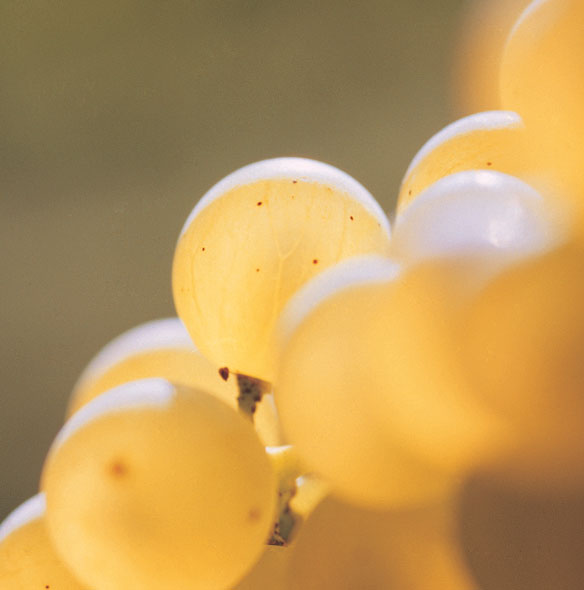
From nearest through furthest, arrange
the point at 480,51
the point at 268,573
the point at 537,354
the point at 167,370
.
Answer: the point at 537,354
the point at 268,573
the point at 167,370
the point at 480,51

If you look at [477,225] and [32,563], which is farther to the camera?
[32,563]

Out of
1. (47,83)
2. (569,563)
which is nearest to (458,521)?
(569,563)

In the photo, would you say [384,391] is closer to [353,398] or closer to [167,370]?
[353,398]

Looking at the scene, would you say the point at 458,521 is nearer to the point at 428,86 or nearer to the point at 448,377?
the point at 448,377

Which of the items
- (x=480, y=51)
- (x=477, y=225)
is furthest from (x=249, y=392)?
(x=480, y=51)

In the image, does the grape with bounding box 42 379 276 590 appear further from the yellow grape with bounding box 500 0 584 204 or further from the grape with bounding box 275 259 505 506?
the yellow grape with bounding box 500 0 584 204

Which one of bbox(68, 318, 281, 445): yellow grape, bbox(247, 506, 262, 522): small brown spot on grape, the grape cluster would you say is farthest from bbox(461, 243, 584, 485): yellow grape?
bbox(68, 318, 281, 445): yellow grape

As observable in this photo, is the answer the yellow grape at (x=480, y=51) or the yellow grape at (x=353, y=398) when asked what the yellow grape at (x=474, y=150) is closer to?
the yellow grape at (x=353, y=398)
